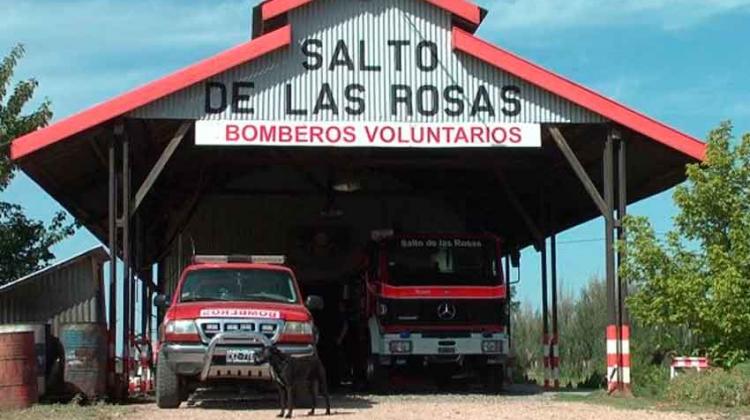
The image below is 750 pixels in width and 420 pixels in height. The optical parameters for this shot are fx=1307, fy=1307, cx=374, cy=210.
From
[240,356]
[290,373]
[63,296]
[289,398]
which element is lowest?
[289,398]

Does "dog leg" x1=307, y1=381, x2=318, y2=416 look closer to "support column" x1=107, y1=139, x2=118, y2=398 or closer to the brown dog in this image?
the brown dog

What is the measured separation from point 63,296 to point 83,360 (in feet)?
18.9

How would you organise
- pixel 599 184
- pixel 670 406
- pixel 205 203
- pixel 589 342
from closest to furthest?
pixel 670 406, pixel 599 184, pixel 205 203, pixel 589 342

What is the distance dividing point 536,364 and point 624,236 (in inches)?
646

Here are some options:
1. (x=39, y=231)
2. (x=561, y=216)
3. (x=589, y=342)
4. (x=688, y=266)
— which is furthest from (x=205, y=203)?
(x=688, y=266)

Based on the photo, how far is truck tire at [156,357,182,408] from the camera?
1792 cm

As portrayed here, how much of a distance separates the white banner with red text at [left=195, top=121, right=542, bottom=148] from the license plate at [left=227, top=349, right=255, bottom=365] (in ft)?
16.9

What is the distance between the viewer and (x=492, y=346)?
22.6m

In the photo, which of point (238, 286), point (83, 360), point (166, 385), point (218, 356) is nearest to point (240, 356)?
point (218, 356)

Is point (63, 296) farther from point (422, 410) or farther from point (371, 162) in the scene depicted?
point (422, 410)

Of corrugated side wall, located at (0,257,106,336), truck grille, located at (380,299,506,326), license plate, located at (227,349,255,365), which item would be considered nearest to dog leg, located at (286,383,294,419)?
license plate, located at (227,349,255,365)

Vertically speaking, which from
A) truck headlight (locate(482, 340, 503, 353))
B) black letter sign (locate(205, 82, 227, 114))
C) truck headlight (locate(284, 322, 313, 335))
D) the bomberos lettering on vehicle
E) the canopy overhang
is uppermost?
black letter sign (locate(205, 82, 227, 114))

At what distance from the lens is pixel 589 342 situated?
34.6 m

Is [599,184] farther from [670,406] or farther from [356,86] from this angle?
[670,406]
